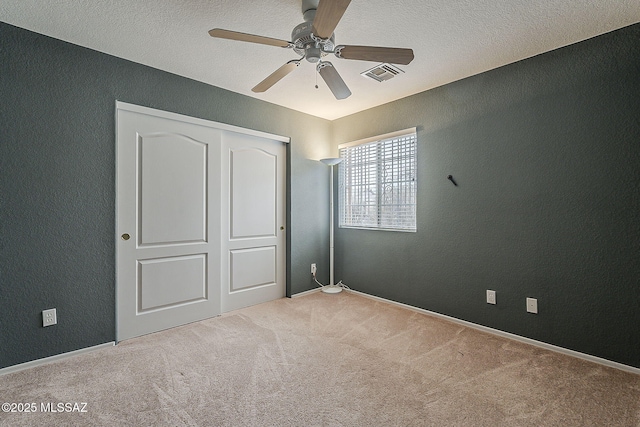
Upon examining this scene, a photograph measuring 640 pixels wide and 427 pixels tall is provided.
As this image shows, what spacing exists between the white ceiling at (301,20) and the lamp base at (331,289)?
2.68 m

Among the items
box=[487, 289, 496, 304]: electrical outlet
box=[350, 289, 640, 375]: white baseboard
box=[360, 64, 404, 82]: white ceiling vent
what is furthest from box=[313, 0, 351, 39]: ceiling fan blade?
box=[350, 289, 640, 375]: white baseboard

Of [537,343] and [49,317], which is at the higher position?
[49,317]

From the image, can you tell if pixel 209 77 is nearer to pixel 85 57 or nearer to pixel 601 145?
pixel 85 57

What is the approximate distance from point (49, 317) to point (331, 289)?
293cm

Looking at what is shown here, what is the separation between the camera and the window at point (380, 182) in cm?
354

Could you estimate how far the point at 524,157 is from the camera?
2.64 metres

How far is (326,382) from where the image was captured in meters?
2.02

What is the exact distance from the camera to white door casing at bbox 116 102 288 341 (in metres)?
2.66

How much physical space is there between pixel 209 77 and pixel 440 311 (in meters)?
3.39

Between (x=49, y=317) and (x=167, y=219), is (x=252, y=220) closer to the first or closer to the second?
(x=167, y=219)

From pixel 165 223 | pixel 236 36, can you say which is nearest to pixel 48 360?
pixel 165 223

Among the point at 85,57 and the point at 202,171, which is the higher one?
the point at 85,57

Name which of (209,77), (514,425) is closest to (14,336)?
(209,77)

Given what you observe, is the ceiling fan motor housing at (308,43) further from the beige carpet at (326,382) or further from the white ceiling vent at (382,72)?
the beige carpet at (326,382)
